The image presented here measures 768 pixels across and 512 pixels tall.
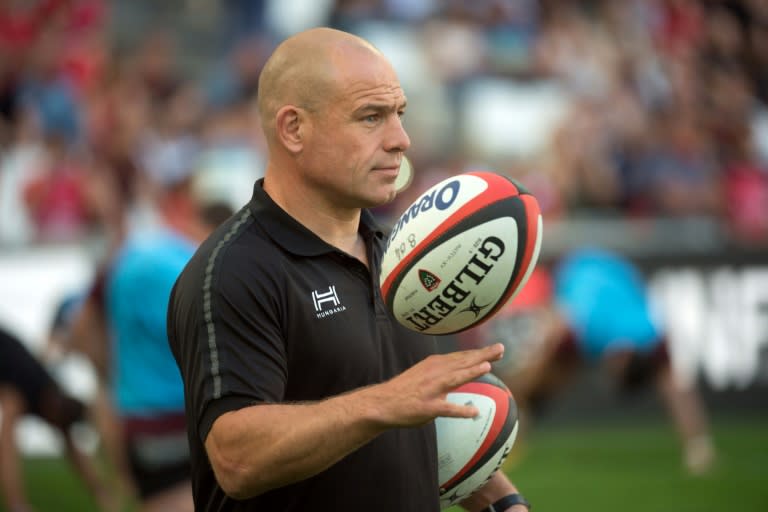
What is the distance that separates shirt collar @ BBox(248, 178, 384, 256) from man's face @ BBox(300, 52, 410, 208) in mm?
152

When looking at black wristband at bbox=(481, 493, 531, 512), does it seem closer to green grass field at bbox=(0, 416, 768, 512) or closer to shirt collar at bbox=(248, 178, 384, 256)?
shirt collar at bbox=(248, 178, 384, 256)

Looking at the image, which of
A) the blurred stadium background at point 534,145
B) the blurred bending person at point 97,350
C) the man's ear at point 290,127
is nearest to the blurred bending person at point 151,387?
the blurred bending person at point 97,350

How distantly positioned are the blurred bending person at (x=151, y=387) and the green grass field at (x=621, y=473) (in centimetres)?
309

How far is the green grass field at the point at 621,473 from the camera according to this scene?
946cm

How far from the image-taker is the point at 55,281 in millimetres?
11859

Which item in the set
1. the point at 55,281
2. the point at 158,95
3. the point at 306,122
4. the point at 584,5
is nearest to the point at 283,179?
the point at 306,122

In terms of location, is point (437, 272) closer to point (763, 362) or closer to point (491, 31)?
point (763, 362)

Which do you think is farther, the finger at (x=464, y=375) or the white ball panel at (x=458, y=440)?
the white ball panel at (x=458, y=440)

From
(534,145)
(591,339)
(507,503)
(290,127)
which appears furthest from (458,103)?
(290,127)

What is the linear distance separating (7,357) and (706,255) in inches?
291

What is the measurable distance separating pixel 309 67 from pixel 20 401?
244 inches

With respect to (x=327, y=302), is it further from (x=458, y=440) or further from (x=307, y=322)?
(x=458, y=440)

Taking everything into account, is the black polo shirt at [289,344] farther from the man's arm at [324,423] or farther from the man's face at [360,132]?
the man's face at [360,132]

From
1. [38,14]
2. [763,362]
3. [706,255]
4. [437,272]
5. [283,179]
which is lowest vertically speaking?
[763,362]
